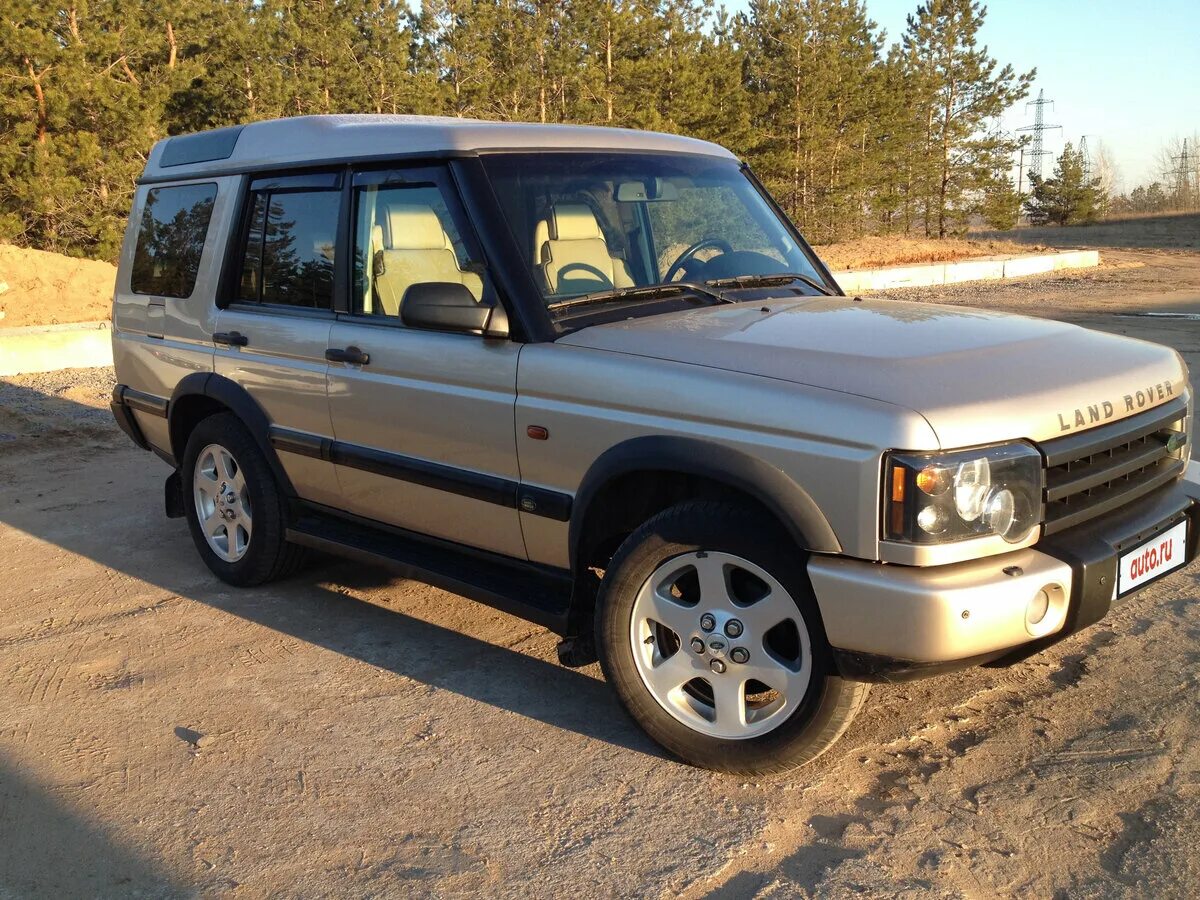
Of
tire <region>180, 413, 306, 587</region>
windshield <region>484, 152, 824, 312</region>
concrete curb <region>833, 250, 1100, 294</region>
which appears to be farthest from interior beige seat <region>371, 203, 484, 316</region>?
concrete curb <region>833, 250, 1100, 294</region>

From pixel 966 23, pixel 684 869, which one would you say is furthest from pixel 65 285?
pixel 966 23

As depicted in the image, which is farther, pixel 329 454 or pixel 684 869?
pixel 329 454

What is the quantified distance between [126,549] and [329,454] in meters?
2.11

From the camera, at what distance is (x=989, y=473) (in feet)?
9.32

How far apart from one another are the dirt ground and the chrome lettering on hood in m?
1.05

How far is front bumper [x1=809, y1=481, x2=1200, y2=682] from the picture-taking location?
9.16 ft

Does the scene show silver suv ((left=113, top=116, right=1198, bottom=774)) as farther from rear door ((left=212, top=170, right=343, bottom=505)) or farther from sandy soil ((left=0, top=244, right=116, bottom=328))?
sandy soil ((left=0, top=244, right=116, bottom=328))

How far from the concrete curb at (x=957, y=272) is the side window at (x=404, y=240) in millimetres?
18307

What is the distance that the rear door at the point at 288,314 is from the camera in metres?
4.46

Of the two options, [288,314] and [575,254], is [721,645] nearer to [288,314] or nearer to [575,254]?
[575,254]

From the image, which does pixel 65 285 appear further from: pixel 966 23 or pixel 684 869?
pixel 966 23

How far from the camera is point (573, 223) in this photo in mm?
3965

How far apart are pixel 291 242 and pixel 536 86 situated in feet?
76.8

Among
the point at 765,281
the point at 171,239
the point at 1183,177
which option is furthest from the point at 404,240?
the point at 1183,177
